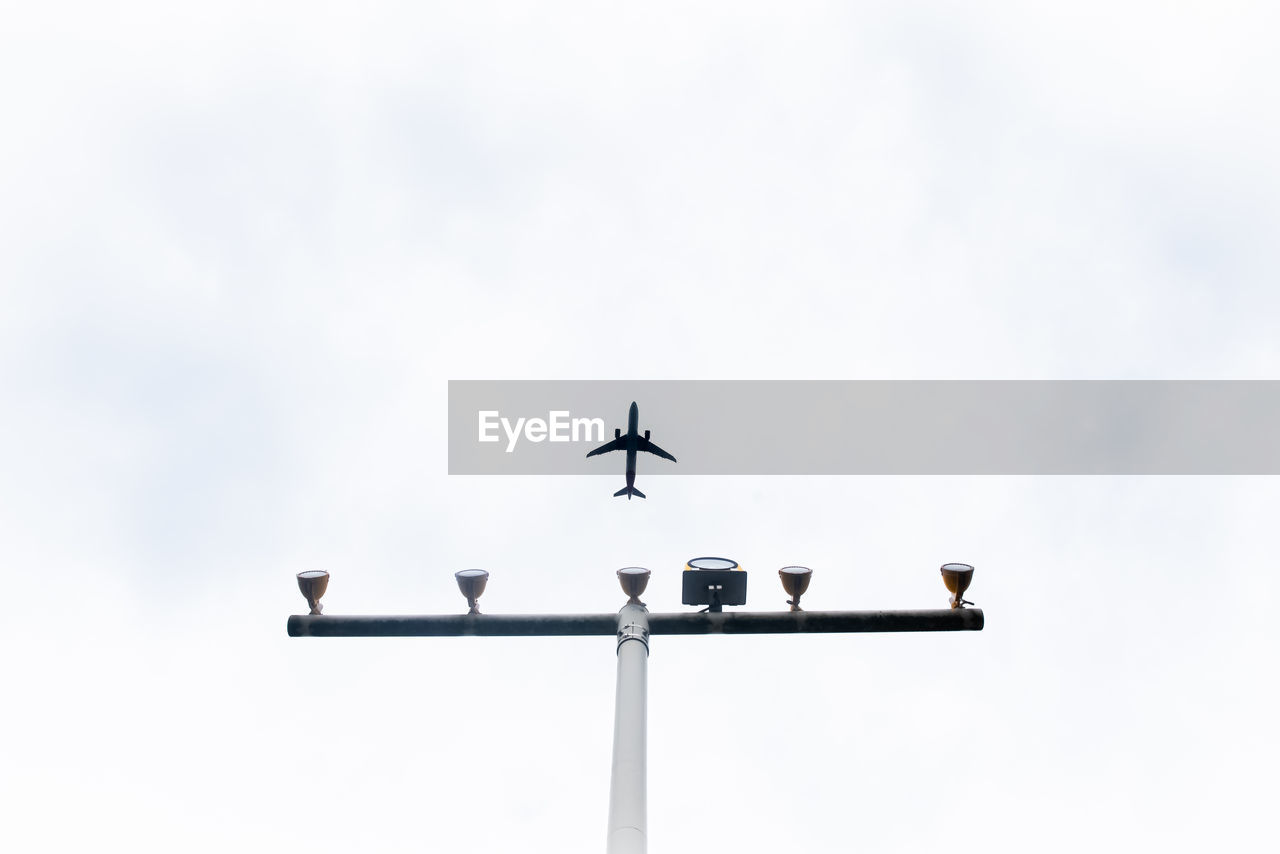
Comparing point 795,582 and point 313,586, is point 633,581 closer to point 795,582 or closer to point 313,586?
point 795,582

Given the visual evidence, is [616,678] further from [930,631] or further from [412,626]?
[930,631]

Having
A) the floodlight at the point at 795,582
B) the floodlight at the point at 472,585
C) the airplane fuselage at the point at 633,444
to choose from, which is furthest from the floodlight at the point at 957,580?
the airplane fuselage at the point at 633,444

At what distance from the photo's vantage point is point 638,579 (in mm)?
5594

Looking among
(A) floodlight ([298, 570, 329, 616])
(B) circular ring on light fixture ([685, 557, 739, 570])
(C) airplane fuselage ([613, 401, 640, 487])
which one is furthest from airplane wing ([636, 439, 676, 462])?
(A) floodlight ([298, 570, 329, 616])

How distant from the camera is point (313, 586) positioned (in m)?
5.62

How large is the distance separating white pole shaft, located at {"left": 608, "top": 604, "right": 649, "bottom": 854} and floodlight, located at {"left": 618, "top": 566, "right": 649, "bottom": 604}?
0.12 m

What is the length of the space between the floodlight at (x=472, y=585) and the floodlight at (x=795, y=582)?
1.96 meters

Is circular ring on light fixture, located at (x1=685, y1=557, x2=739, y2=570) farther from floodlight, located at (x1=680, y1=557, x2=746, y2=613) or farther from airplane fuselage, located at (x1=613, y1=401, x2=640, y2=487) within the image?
airplane fuselage, located at (x1=613, y1=401, x2=640, y2=487)

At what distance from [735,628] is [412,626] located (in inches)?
81.9

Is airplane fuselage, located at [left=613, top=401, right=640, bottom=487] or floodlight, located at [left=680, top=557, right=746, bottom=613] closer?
floodlight, located at [left=680, top=557, right=746, bottom=613]

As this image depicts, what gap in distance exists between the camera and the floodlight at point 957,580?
5609mm

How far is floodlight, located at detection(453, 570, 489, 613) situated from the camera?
5574 millimetres

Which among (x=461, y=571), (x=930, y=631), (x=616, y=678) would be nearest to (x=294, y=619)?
(x=461, y=571)

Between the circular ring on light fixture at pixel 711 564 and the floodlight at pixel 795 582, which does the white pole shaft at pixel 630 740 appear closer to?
the circular ring on light fixture at pixel 711 564
